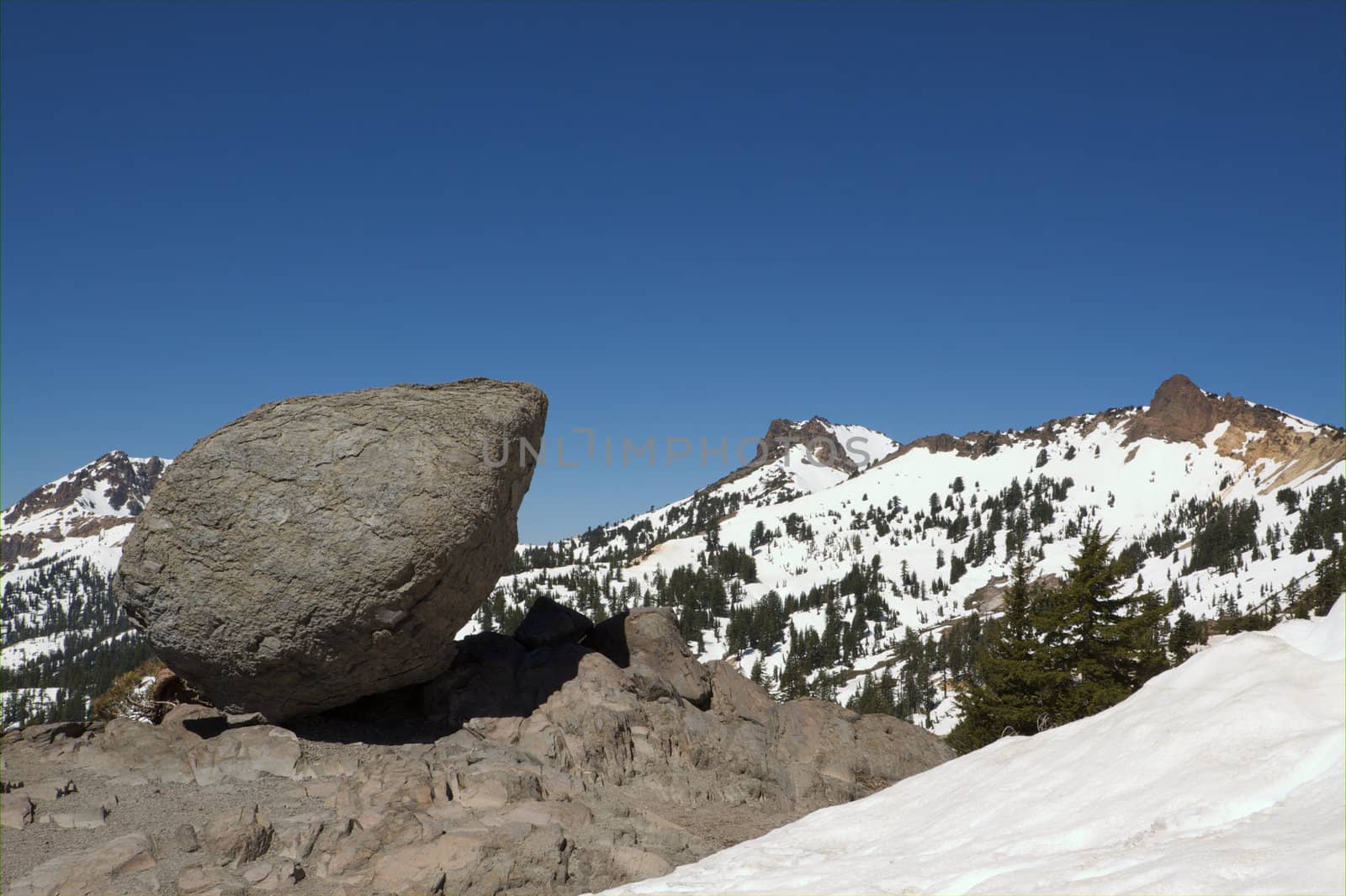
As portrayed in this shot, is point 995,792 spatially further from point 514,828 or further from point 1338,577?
point 1338,577

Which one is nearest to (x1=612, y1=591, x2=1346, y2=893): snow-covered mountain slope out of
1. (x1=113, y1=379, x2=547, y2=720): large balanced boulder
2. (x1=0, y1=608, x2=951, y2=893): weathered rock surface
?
(x1=0, y1=608, x2=951, y2=893): weathered rock surface

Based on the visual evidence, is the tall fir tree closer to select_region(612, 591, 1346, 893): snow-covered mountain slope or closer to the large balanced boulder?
select_region(612, 591, 1346, 893): snow-covered mountain slope

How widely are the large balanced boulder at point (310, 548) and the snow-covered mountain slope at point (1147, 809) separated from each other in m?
9.00

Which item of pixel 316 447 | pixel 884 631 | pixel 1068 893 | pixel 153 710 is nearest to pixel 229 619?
pixel 316 447

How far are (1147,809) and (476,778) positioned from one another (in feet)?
39.9

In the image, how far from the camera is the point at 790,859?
10.0m

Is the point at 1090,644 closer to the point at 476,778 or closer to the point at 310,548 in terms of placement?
the point at 476,778

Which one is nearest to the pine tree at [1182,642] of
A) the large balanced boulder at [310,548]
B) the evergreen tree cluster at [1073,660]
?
the evergreen tree cluster at [1073,660]

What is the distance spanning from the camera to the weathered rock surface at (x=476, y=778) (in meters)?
12.7

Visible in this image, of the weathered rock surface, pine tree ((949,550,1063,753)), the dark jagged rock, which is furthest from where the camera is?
pine tree ((949,550,1063,753))

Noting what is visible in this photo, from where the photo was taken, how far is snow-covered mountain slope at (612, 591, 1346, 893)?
6004 mm

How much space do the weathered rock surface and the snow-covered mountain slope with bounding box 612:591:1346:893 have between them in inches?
173

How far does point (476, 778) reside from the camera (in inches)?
612

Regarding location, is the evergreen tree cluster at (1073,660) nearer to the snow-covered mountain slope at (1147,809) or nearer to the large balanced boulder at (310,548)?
the snow-covered mountain slope at (1147,809)
